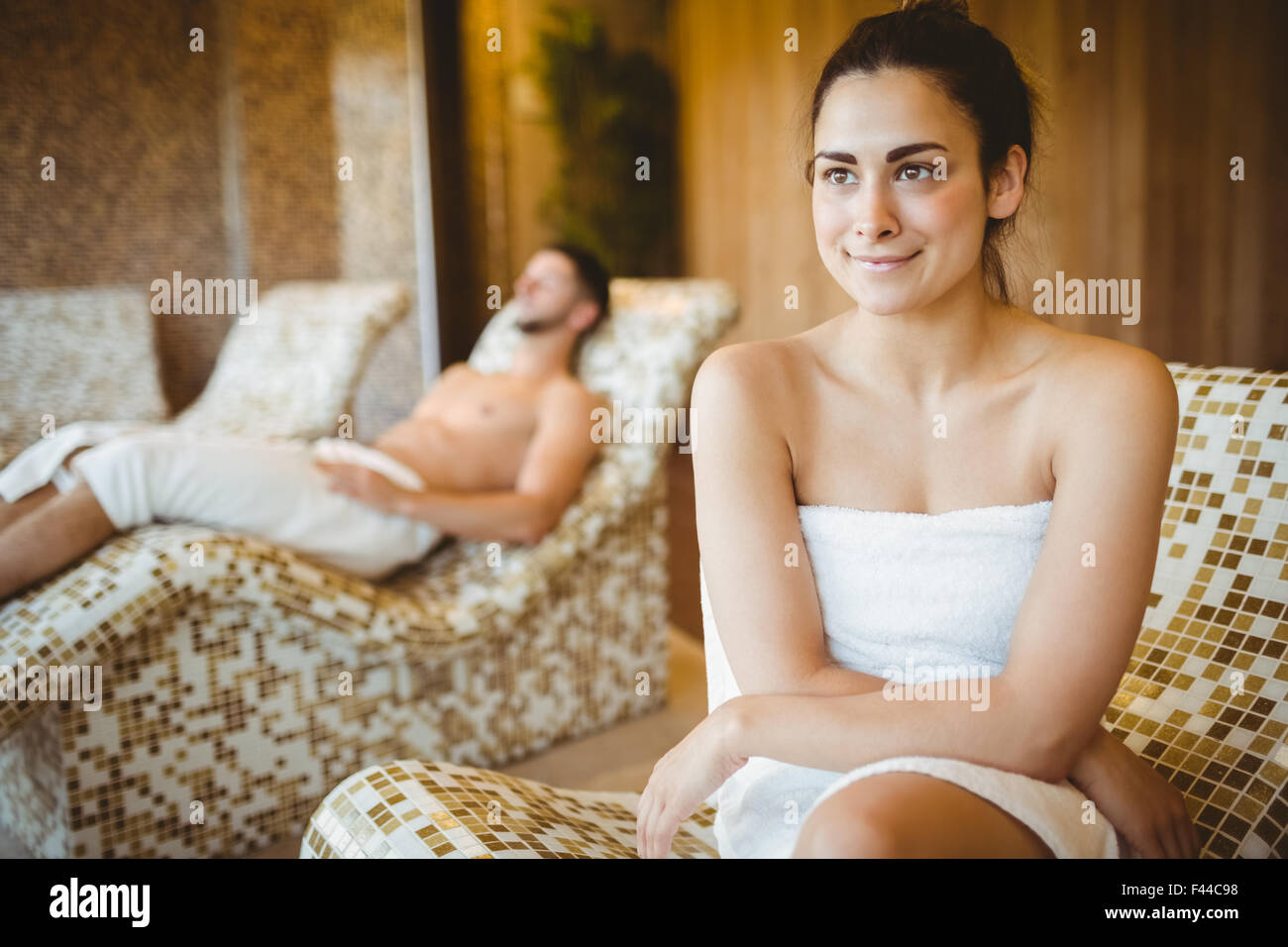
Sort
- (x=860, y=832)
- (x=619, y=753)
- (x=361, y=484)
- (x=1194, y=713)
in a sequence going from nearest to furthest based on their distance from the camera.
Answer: (x=860, y=832) < (x=1194, y=713) < (x=361, y=484) < (x=619, y=753)

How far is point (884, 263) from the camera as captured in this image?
98 centimetres

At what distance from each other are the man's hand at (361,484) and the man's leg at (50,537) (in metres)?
0.47

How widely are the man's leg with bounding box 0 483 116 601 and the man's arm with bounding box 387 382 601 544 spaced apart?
23.5 inches

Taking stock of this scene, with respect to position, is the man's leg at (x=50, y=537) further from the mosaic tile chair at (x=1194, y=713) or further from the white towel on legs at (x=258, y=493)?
the mosaic tile chair at (x=1194, y=713)

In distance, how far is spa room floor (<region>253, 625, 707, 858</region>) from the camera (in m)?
2.22

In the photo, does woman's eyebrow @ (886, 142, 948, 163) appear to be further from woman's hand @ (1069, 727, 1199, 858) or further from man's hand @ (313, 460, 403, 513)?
man's hand @ (313, 460, 403, 513)

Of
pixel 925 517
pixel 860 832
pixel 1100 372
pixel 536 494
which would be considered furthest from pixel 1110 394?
pixel 536 494

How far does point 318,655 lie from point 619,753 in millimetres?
771

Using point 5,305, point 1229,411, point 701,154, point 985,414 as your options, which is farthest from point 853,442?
point 701,154

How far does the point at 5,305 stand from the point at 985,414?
12.1 feet

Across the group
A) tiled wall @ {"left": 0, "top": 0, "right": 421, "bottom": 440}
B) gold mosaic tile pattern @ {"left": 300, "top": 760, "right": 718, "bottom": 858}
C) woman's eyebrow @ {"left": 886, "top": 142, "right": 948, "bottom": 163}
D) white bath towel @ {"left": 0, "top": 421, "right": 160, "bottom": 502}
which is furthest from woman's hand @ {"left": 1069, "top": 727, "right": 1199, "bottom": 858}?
tiled wall @ {"left": 0, "top": 0, "right": 421, "bottom": 440}

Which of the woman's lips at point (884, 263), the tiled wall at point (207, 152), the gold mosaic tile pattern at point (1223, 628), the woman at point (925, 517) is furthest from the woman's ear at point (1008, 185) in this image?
the tiled wall at point (207, 152)

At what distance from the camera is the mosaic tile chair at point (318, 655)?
1.71 meters

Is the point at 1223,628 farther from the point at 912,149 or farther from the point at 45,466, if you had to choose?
the point at 45,466
